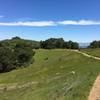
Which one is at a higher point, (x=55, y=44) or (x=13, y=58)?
(x=55, y=44)

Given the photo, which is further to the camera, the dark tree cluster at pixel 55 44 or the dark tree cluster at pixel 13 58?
the dark tree cluster at pixel 55 44

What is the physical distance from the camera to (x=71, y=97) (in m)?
17.8

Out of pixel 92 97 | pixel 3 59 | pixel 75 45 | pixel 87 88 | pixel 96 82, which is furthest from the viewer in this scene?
pixel 75 45

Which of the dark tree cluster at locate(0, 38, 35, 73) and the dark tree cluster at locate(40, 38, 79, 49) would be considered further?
Answer: the dark tree cluster at locate(40, 38, 79, 49)

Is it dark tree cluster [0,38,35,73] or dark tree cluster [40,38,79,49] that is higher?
dark tree cluster [40,38,79,49]

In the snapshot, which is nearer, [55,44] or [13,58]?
[13,58]

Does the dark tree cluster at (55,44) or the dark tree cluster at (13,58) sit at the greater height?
the dark tree cluster at (55,44)

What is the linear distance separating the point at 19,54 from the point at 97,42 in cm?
7228

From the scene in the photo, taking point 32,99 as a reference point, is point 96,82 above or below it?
above

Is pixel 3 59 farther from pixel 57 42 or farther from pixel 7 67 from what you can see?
pixel 57 42

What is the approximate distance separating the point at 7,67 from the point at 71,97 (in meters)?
85.6

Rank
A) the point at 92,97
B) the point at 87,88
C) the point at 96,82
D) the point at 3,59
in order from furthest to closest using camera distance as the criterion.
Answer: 1. the point at 3,59
2. the point at 96,82
3. the point at 87,88
4. the point at 92,97

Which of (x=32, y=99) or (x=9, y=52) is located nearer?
(x=32, y=99)

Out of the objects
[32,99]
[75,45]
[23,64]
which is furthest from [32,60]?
[32,99]
